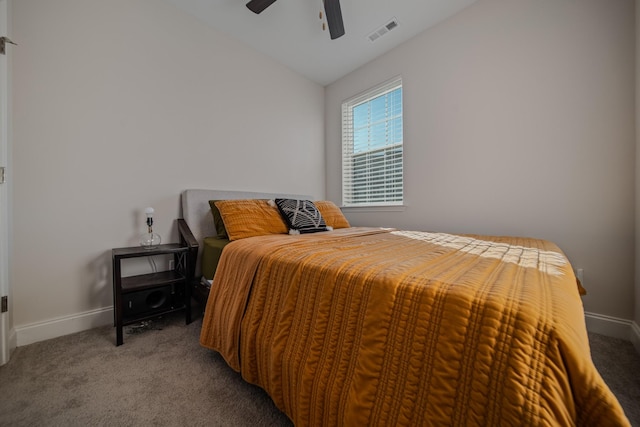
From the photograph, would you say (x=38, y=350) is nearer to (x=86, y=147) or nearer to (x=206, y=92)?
(x=86, y=147)

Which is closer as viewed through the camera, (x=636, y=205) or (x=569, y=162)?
(x=636, y=205)

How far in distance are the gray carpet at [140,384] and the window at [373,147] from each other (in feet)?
6.56

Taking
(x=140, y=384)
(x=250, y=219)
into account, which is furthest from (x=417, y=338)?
(x=250, y=219)

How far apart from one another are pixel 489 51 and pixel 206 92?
2.62 metres

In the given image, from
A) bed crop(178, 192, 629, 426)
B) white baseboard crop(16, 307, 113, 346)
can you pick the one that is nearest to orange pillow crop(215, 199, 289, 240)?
bed crop(178, 192, 629, 426)

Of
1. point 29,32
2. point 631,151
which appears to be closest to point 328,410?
point 631,151

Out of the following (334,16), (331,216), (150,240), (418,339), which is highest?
(334,16)

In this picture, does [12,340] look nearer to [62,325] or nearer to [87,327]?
[62,325]

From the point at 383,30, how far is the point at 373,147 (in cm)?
120

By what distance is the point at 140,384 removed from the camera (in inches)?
46.5

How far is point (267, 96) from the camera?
2.81 m

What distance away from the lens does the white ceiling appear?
2145 mm

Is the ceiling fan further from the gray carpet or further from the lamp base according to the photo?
the gray carpet

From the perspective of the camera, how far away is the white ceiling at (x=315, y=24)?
2145 millimetres
